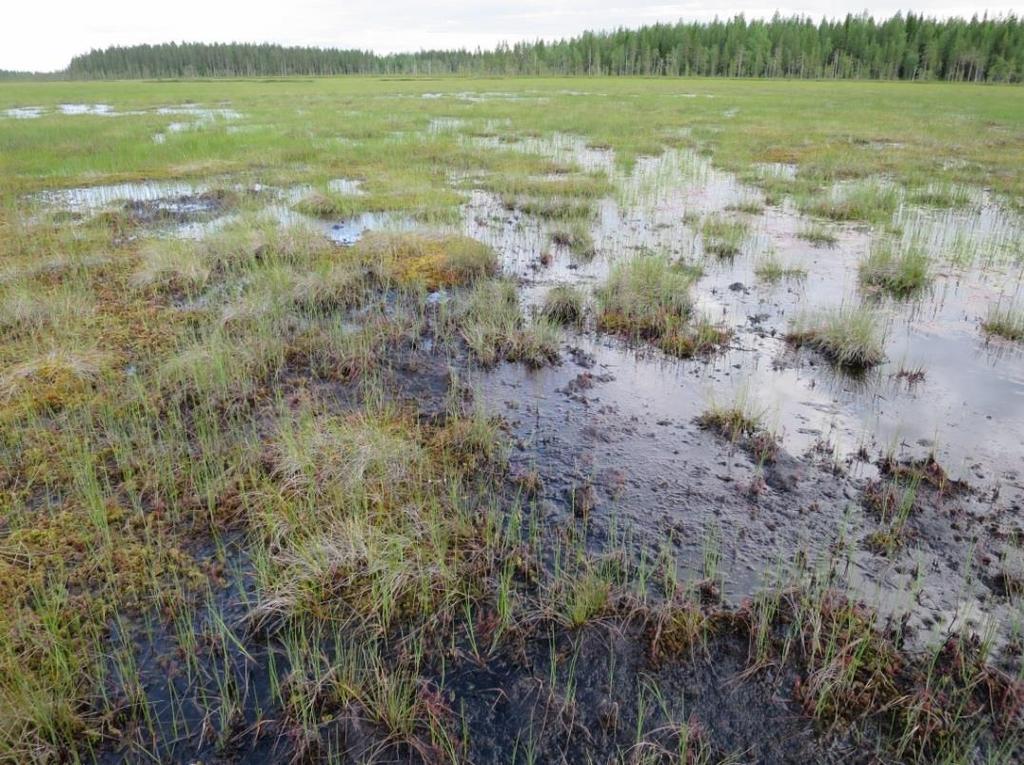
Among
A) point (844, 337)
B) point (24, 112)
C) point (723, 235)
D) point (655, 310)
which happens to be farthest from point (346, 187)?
point (24, 112)

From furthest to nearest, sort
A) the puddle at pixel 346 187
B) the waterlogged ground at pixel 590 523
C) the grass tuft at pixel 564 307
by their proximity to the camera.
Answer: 1. the puddle at pixel 346 187
2. the grass tuft at pixel 564 307
3. the waterlogged ground at pixel 590 523

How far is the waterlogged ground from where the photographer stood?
3545 millimetres

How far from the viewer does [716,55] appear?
10244 centimetres

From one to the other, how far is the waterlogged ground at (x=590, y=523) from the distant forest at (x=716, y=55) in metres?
102

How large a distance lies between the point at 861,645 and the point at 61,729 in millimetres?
4740

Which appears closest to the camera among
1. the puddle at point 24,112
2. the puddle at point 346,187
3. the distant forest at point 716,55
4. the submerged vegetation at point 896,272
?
the submerged vegetation at point 896,272

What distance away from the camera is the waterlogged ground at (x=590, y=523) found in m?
3.54

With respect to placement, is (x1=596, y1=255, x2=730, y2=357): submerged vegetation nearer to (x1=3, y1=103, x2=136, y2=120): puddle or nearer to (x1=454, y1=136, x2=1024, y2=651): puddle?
(x1=454, y1=136, x2=1024, y2=651): puddle

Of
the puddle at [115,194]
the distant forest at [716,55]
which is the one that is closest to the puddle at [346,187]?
the puddle at [115,194]

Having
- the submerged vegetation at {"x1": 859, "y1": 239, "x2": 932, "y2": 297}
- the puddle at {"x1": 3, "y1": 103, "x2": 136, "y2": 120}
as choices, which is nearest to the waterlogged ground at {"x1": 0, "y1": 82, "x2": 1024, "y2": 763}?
the submerged vegetation at {"x1": 859, "y1": 239, "x2": 932, "y2": 297}

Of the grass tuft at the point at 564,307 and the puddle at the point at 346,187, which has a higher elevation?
the puddle at the point at 346,187

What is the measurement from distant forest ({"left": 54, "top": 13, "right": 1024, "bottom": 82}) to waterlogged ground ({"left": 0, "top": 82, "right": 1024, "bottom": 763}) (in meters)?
102

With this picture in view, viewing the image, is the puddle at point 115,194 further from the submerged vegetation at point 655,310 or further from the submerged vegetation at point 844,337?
the submerged vegetation at point 844,337

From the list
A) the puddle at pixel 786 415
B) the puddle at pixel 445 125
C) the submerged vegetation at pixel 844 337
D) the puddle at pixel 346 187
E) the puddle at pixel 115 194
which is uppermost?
the puddle at pixel 445 125
